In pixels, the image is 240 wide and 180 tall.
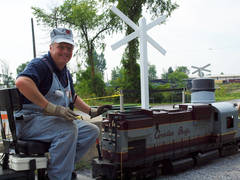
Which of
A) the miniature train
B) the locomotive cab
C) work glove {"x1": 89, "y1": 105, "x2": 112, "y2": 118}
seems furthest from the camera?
the locomotive cab

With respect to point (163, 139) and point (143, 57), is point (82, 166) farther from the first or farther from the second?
point (143, 57)

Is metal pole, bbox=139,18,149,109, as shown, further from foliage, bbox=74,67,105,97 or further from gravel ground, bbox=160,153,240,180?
foliage, bbox=74,67,105,97

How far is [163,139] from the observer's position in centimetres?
534

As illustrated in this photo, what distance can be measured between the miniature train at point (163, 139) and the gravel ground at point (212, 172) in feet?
0.48

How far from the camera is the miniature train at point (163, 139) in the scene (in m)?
4.61

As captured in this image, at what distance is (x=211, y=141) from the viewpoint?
6.53 m

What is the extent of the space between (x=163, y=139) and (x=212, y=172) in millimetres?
1412

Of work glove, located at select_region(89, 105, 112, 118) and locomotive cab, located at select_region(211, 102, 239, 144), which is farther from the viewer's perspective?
locomotive cab, located at select_region(211, 102, 239, 144)

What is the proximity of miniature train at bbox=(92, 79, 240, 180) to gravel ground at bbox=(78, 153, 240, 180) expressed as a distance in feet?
0.48

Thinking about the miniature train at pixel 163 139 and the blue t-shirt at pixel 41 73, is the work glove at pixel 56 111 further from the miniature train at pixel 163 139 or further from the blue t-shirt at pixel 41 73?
the miniature train at pixel 163 139

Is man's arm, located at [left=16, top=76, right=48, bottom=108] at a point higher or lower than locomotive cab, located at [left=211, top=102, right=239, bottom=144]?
higher

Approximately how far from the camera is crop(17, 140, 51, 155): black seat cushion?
278cm

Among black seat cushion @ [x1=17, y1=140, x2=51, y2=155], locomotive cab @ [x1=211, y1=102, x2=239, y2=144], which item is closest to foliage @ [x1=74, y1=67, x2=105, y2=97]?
locomotive cab @ [x1=211, y1=102, x2=239, y2=144]

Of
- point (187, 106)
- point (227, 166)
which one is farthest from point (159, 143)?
point (227, 166)
